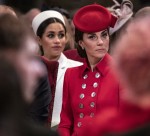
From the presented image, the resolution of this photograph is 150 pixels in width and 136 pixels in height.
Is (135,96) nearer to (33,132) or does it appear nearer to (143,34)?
(143,34)

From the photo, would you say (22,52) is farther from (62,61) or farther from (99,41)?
(62,61)

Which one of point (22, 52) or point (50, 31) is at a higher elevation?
point (22, 52)

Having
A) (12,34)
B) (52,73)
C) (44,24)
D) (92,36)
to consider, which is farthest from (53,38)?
(12,34)

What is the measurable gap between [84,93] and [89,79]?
0.34 feet

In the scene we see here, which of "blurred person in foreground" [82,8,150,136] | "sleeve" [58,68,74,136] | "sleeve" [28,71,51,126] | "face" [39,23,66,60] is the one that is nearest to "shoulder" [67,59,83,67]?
"face" [39,23,66,60]

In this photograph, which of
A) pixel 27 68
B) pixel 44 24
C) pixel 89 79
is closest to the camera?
pixel 27 68

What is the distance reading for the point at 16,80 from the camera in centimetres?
203

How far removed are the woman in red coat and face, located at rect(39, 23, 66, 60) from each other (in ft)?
2.56

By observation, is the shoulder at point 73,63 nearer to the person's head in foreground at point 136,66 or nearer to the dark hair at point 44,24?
the dark hair at point 44,24

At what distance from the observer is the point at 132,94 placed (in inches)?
80.0

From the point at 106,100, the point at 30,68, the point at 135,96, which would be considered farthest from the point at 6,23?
the point at 106,100

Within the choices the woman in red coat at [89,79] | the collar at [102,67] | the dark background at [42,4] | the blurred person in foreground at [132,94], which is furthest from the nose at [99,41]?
the dark background at [42,4]

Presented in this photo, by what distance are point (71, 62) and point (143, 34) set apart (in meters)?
2.94

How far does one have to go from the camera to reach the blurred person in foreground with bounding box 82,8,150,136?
1.97 metres
